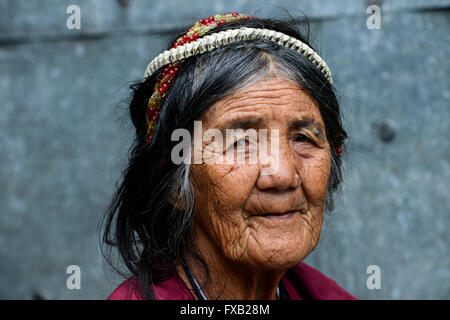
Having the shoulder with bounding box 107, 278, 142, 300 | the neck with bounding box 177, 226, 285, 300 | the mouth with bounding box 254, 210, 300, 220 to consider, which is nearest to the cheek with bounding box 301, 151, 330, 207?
the mouth with bounding box 254, 210, 300, 220

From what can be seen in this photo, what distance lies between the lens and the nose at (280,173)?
1.97 meters

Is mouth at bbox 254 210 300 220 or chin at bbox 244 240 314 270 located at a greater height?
mouth at bbox 254 210 300 220

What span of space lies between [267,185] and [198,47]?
2.15ft

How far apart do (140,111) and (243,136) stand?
648mm

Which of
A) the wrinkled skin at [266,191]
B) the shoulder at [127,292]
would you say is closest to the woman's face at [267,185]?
the wrinkled skin at [266,191]

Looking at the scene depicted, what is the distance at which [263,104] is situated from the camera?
206 centimetres

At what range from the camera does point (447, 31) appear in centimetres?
368

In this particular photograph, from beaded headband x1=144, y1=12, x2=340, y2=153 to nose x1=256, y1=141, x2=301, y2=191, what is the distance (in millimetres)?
499

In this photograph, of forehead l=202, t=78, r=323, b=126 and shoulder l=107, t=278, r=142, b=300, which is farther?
shoulder l=107, t=278, r=142, b=300

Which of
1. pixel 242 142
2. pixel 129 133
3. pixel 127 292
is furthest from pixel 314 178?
pixel 129 133

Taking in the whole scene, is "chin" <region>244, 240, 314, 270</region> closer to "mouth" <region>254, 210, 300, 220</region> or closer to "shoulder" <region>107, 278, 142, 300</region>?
"mouth" <region>254, 210, 300, 220</region>

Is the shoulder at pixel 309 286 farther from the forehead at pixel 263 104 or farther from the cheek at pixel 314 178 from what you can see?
the forehead at pixel 263 104

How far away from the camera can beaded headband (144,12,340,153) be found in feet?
7.03

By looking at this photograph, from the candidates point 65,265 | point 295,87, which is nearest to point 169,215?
point 295,87
